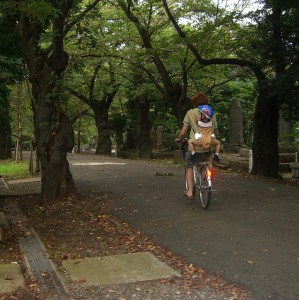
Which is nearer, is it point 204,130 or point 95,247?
point 95,247

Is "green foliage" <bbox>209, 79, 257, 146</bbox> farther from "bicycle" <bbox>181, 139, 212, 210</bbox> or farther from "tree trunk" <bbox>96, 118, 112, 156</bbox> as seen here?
"bicycle" <bbox>181, 139, 212, 210</bbox>

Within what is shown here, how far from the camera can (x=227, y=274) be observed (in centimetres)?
468

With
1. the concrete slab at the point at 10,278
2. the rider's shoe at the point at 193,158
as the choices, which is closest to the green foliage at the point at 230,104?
the rider's shoe at the point at 193,158

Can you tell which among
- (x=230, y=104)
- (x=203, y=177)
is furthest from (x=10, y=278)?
(x=230, y=104)

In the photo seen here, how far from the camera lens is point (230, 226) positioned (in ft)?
21.3

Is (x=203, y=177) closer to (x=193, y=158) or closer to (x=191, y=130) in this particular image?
(x=193, y=158)

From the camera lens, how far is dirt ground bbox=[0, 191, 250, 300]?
4293 mm

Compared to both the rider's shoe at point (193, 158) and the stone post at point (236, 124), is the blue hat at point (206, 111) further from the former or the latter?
the stone post at point (236, 124)

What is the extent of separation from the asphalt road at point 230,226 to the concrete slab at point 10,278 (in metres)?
1.85

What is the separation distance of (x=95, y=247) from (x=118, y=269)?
1009 mm

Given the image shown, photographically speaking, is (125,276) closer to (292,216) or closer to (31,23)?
(292,216)

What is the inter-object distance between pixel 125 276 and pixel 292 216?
3.41 meters

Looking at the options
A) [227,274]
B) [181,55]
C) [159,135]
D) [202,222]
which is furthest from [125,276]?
[159,135]

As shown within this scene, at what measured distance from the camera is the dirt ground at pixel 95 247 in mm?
4293
